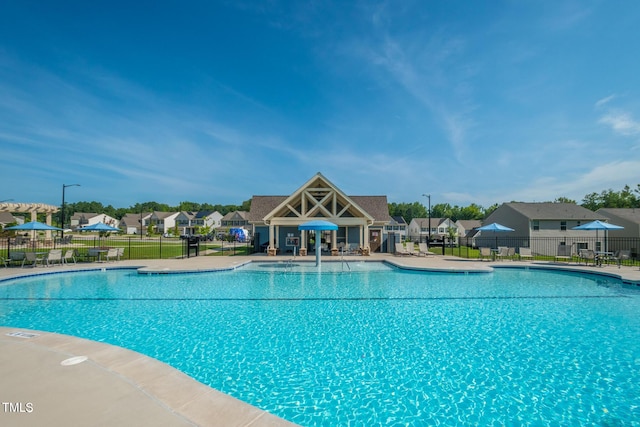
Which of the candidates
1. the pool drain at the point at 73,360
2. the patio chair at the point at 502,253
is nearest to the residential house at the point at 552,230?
the patio chair at the point at 502,253

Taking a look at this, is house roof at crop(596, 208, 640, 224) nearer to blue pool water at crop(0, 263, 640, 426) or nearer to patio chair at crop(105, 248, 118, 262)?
blue pool water at crop(0, 263, 640, 426)

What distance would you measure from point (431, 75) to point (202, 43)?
12.1 metres

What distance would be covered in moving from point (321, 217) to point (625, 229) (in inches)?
1374

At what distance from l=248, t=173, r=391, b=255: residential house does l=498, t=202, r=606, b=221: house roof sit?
57.2 feet

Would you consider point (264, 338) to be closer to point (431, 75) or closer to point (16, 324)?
point (16, 324)

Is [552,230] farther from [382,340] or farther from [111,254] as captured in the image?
[111,254]

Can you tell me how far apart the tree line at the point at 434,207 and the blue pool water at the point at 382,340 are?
207ft

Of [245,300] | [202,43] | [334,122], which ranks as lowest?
[245,300]

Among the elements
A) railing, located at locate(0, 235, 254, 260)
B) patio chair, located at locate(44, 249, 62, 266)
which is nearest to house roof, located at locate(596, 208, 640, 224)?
railing, located at locate(0, 235, 254, 260)

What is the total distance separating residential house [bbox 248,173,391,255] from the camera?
24859 mm

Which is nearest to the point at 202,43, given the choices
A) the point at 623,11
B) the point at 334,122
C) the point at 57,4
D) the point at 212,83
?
the point at 212,83

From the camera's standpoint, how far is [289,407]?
179 inches

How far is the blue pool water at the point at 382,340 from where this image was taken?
4648 mm

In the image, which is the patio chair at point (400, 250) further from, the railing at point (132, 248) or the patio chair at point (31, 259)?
the patio chair at point (31, 259)
